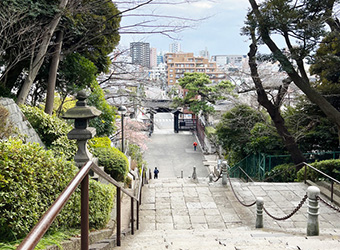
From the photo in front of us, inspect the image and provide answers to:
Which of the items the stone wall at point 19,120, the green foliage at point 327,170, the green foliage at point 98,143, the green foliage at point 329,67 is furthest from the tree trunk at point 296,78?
the stone wall at point 19,120

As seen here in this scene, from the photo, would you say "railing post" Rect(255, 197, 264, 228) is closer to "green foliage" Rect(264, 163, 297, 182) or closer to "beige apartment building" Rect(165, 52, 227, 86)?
"green foliage" Rect(264, 163, 297, 182)

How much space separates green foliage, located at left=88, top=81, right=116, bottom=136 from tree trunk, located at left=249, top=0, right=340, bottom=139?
6.41m

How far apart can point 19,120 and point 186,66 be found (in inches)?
2797

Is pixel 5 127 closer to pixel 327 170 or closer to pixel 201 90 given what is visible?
pixel 327 170

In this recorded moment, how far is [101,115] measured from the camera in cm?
1260

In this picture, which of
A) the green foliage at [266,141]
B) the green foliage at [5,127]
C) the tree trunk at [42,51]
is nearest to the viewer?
the green foliage at [5,127]

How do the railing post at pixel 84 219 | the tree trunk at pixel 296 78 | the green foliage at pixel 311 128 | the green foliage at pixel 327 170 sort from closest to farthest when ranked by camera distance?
1. the railing post at pixel 84 219
2. the green foliage at pixel 327 170
3. the tree trunk at pixel 296 78
4. the green foliage at pixel 311 128

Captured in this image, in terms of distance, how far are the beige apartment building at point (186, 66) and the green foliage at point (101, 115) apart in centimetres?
6241

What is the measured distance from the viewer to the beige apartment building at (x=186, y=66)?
7506 centimetres

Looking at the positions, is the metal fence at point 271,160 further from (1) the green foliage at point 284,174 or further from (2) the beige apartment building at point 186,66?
(2) the beige apartment building at point 186,66

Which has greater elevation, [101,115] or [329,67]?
[329,67]

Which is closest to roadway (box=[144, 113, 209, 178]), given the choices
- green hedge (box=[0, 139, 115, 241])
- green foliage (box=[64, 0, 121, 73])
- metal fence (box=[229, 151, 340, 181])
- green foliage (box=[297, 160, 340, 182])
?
metal fence (box=[229, 151, 340, 181])

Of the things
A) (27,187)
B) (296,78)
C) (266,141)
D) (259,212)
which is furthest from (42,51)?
(266,141)

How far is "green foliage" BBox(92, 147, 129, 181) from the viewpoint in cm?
859
